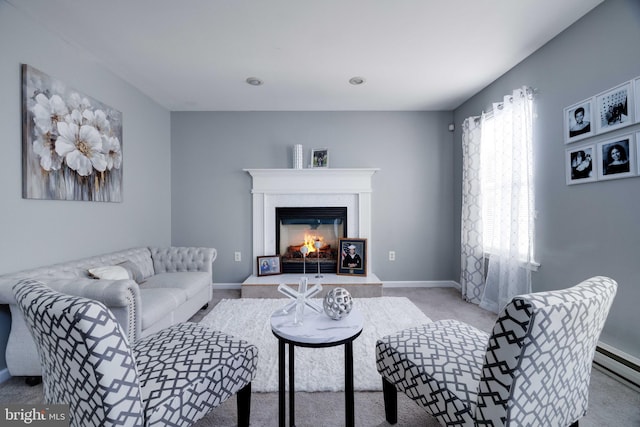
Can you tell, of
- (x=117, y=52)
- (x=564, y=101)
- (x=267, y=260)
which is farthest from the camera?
(x=267, y=260)

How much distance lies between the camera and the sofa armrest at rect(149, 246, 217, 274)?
3.27m

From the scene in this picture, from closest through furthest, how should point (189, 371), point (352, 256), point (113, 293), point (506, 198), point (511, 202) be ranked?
point (189, 371)
point (113, 293)
point (511, 202)
point (506, 198)
point (352, 256)

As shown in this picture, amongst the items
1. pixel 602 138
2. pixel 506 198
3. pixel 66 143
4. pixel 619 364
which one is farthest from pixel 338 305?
A: pixel 66 143

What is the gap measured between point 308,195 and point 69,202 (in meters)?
2.61

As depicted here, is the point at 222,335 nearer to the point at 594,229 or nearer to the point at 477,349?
the point at 477,349

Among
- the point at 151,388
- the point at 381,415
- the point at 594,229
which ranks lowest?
the point at 381,415

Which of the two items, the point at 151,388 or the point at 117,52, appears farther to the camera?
the point at 117,52

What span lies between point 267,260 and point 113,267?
1.90 meters

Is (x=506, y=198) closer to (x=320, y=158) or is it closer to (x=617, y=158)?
(x=617, y=158)

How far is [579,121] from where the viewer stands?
86.9 inches

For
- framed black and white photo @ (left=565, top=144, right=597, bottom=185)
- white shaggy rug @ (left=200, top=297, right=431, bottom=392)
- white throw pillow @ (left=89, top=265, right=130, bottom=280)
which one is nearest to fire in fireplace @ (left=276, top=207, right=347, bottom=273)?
white shaggy rug @ (left=200, top=297, right=431, bottom=392)

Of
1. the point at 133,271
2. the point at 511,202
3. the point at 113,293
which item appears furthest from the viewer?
the point at 511,202

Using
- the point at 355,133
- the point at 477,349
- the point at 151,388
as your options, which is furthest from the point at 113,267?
the point at 355,133

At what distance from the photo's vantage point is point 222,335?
1.51 metres
